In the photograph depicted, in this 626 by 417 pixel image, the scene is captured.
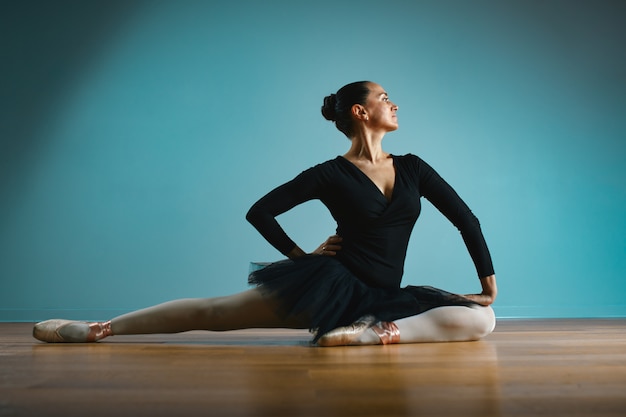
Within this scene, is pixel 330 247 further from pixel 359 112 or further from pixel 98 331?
pixel 98 331

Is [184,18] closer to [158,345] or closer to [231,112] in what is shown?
[231,112]

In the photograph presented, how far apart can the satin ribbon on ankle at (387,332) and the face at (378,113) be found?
2.49 ft

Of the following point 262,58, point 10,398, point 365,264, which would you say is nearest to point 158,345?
point 365,264

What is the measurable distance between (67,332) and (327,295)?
93 cm

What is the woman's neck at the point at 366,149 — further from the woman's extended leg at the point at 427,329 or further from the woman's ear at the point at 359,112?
the woman's extended leg at the point at 427,329

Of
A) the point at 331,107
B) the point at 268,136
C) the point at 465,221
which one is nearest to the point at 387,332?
the point at 465,221

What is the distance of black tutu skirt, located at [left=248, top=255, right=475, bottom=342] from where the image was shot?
2268 millimetres

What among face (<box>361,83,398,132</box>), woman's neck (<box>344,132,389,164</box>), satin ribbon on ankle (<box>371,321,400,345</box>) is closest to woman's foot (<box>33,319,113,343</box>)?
satin ribbon on ankle (<box>371,321,400,345</box>)

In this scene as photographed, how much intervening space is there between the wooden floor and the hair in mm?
899

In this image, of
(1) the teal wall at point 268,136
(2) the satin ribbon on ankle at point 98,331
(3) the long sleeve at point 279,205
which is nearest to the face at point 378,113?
(3) the long sleeve at point 279,205

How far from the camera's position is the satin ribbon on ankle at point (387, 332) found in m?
2.28

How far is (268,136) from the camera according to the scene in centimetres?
430

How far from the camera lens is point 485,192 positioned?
4.25 metres

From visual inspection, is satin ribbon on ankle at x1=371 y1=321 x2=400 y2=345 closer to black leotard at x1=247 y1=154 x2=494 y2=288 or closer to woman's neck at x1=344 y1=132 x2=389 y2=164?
black leotard at x1=247 y1=154 x2=494 y2=288
